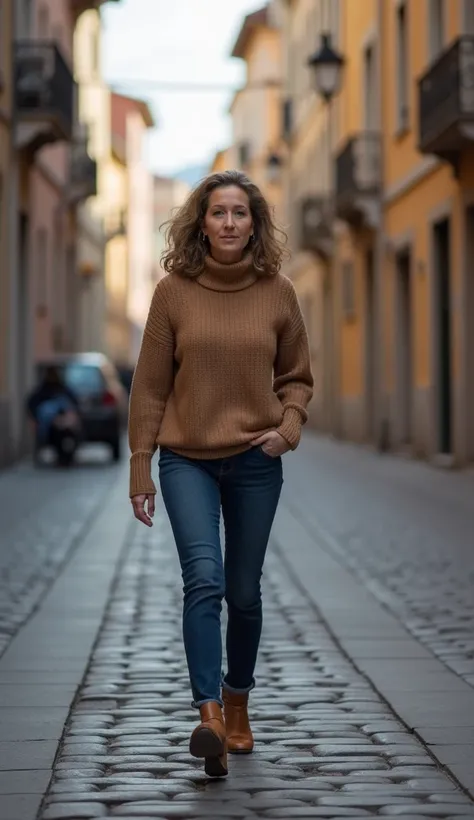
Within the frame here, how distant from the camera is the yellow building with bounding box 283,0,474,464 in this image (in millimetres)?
22141

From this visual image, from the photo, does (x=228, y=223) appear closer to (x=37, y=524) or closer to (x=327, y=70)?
(x=37, y=524)

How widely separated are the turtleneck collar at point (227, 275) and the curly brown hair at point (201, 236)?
0.02 metres

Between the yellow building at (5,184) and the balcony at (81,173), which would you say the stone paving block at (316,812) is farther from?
the balcony at (81,173)

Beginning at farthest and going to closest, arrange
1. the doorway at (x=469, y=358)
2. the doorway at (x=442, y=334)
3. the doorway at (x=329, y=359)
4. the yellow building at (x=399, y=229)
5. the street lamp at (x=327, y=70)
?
1. the doorway at (x=329, y=359)
2. the street lamp at (x=327, y=70)
3. the doorway at (x=442, y=334)
4. the yellow building at (x=399, y=229)
5. the doorway at (x=469, y=358)

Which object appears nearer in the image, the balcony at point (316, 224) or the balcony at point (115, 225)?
the balcony at point (316, 224)

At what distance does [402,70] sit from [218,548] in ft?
77.4

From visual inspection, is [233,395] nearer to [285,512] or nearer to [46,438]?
[285,512]

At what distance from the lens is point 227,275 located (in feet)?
17.4

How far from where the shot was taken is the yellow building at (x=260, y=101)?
60531mm

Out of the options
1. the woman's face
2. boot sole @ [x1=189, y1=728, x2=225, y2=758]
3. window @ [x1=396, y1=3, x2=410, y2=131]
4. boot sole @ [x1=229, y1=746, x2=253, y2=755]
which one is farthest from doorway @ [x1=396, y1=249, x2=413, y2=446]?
boot sole @ [x1=189, y1=728, x2=225, y2=758]

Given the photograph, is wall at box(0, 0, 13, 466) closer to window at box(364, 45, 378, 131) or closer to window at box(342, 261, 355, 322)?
window at box(364, 45, 378, 131)

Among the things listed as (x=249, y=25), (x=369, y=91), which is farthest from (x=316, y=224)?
(x=249, y=25)

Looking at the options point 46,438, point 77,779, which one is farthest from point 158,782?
point 46,438

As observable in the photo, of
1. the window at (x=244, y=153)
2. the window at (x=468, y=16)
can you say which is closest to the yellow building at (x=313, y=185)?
the window at (x=468, y=16)
